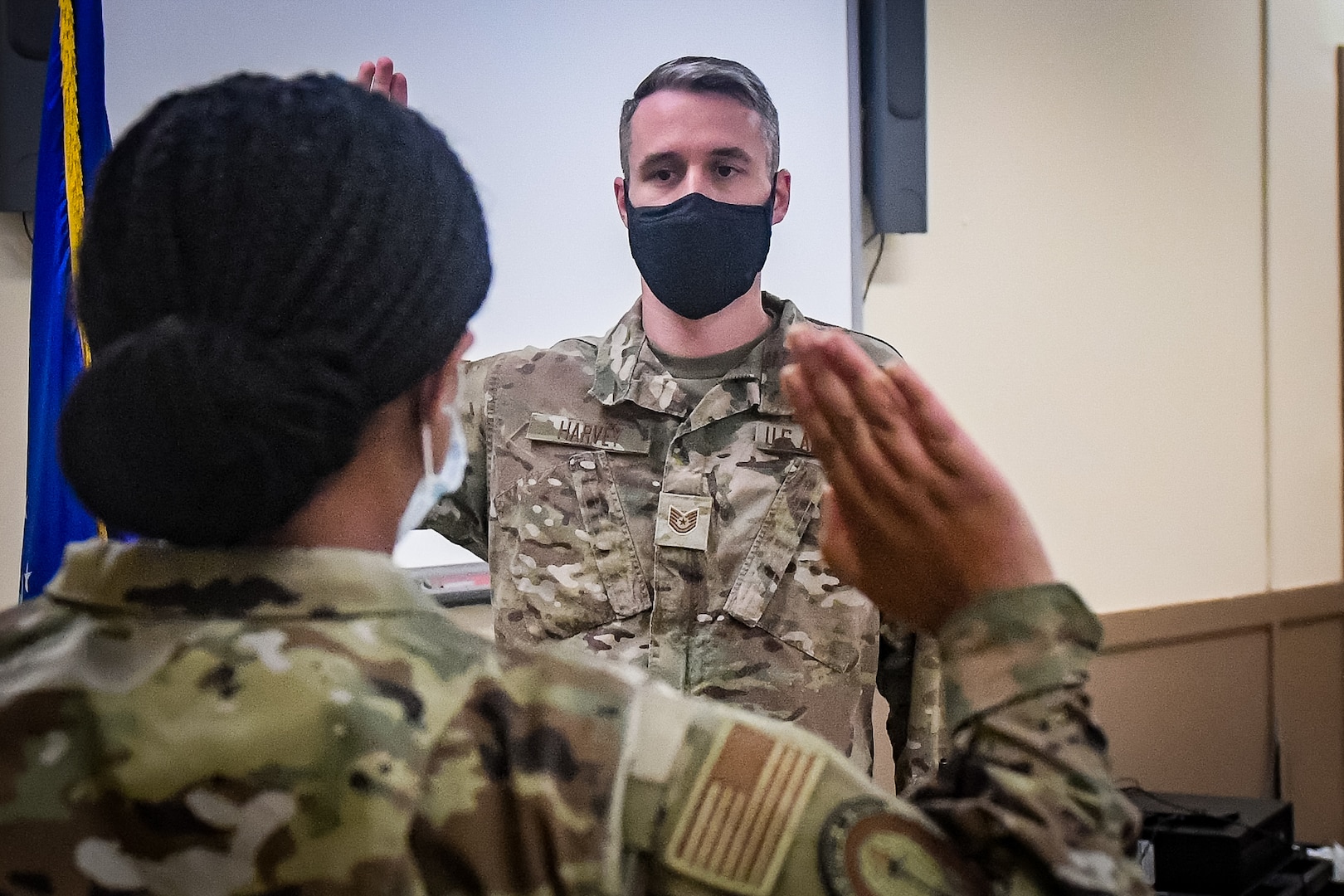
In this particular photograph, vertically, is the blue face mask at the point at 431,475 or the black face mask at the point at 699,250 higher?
the black face mask at the point at 699,250

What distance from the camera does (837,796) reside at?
0.64 metres

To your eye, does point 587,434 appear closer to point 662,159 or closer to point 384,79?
point 662,159

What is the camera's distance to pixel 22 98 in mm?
1574

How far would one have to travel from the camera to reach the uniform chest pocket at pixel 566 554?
1.44m

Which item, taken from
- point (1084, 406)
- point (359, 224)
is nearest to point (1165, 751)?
point (1084, 406)

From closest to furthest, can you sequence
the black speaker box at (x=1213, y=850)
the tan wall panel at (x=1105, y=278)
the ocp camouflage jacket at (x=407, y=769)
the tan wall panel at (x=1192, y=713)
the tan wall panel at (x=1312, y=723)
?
the ocp camouflage jacket at (x=407, y=769) < the black speaker box at (x=1213, y=850) < the tan wall panel at (x=1105, y=278) < the tan wall panel at (x=1192, y=713) < the tan wall panel at (x=1312, y=723)

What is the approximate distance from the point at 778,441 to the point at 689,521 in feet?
0.51

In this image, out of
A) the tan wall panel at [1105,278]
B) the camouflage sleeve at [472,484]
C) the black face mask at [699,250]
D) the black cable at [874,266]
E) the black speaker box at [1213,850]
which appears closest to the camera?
the black face mask at [699,250]

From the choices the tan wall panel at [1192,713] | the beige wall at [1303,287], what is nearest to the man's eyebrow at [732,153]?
the tan wall panel at [1192,713]

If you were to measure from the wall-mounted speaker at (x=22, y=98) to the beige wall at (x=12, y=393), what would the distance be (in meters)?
0.06

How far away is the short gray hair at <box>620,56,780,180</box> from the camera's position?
1.48m

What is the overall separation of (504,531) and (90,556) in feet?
2.74

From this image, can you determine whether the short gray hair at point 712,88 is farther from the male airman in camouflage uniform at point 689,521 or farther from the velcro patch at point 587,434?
the velcro patch at point 587,434

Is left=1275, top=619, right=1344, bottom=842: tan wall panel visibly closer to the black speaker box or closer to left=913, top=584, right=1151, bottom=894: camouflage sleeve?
the black speaker box
